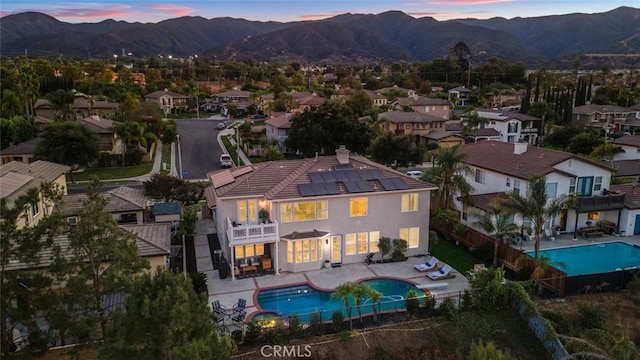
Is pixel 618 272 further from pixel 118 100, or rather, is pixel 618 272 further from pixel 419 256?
pixel 118 100

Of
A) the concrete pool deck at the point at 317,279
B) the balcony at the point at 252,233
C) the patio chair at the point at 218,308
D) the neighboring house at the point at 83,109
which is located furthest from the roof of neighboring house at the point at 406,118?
the patio chair at the point at 218,308

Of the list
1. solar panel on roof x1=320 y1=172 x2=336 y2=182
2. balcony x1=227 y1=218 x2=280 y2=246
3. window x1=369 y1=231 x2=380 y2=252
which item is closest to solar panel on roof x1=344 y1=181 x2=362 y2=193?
solar panel on roof x1=320 y1=172 x2=336 y2=182

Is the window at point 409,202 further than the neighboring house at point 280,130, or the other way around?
the neighboring house at point 280,130

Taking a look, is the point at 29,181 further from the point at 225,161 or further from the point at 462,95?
the point at 462,95

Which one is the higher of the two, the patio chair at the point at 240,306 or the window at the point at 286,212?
the window at the point at 286,212

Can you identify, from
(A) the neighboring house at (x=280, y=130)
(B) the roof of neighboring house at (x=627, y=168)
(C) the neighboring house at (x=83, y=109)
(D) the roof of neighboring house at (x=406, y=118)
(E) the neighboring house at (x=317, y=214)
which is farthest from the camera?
(C) the neighboring house at (x=83, y=109)

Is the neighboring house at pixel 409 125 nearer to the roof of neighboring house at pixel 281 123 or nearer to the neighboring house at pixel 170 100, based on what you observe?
the roof of neighboring house at pixel 281 123

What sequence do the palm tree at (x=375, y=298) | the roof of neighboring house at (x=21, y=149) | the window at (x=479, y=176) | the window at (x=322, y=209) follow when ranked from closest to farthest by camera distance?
the palm tree at (x=375, y=298)
the window at (x=322, y=209)
the window at (x=479, y=176)
the roof of neighboring house at (x=21, y=149)

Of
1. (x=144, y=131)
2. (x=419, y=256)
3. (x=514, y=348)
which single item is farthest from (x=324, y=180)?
(x=144, y=131)
